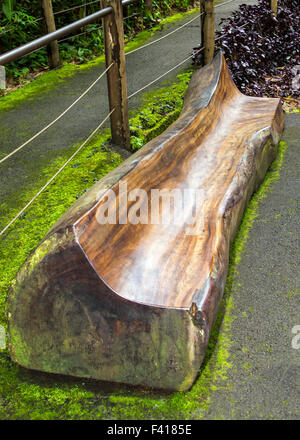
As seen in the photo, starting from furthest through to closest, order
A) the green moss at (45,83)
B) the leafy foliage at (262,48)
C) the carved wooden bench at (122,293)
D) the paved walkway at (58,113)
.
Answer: the leafy foliage at (262,48), the green moss at (45,83), the paved walkway at (58,113), the carved wooden bench at (122,293)

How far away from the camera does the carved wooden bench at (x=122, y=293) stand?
5.60 ft

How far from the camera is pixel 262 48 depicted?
6062mm

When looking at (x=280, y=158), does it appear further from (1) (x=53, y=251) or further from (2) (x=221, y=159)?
(1) (x=53, y=251)

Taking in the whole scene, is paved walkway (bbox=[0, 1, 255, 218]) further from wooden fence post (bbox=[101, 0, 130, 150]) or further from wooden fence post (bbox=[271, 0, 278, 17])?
wooden fence post (bbox=[271, 0, 278, 17])

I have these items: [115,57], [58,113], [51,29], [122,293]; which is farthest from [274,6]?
[122,293]

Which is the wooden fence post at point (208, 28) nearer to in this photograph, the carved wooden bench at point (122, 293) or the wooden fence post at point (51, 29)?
the wooden fence post at point (51, 29)

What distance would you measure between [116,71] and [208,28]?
178 centimetres

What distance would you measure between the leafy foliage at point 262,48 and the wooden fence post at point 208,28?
0.53 meters

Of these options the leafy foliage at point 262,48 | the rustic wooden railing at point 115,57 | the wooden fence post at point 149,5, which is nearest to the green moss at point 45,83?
the wooden fence post at point 149,5

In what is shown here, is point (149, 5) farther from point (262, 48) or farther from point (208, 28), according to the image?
point (208, 28)

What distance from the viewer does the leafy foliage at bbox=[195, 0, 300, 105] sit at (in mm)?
5453

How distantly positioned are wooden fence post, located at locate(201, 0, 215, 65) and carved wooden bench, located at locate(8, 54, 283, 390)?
283 centimetres

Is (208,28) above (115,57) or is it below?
below
